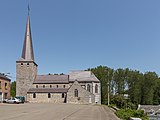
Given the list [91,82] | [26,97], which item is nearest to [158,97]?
[91,82]

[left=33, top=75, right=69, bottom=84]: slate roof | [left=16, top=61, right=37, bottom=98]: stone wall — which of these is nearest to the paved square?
[left=16, top=61, right=37, bottom=98]: stone wall

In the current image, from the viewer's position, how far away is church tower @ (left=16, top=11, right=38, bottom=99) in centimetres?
8050

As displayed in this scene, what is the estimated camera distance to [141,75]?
99.4 metres

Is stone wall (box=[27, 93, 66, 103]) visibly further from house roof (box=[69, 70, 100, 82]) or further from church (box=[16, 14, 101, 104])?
house roof (box=[69, 70, 100, 82])

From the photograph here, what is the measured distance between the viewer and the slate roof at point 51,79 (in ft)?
272

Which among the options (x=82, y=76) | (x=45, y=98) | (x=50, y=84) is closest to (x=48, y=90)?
(x=45, y=98)

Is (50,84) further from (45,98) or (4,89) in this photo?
(4,89)

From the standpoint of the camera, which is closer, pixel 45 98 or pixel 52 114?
pixel 52 114

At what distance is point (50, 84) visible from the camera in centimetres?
8269

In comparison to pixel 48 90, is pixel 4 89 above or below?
above

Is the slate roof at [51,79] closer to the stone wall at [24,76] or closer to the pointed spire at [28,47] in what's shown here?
the stone wall at [24,76]

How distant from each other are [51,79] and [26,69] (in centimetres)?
860

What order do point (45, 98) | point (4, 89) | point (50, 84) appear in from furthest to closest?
point (50, 84) → point (45, 98) → point (4, 89)

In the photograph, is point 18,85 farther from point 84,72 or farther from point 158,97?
point 158,97
